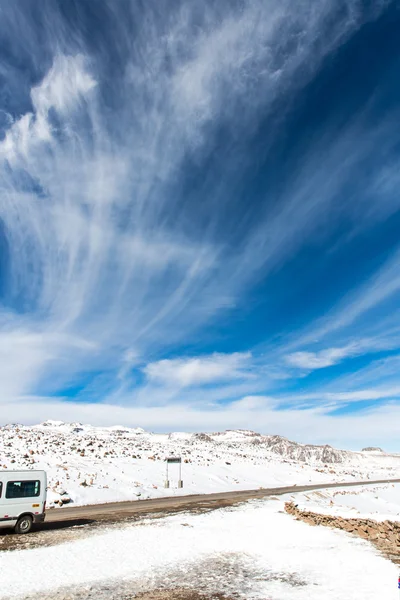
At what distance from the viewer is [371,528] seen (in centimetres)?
1892

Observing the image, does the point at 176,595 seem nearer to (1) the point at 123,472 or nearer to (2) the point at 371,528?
(2) the point at 371,528

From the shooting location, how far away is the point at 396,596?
10086 mm

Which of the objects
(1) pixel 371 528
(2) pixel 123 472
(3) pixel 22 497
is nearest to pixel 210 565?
(1) pixel 371 528

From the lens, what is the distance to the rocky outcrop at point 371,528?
629 inches

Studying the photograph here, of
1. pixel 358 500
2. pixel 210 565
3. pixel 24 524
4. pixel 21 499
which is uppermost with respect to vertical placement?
pixel 21 499

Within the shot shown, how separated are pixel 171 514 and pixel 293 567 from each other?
1460 centimetres

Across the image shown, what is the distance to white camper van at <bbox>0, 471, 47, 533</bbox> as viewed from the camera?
18.3 metres

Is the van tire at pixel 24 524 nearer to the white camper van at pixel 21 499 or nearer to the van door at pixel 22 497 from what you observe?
the white camper van at pixel 21 499

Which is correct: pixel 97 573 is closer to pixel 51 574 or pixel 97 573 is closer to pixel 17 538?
pixel 51 574

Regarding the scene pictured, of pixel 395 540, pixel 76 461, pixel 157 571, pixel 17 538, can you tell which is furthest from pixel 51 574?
pixel 76 461

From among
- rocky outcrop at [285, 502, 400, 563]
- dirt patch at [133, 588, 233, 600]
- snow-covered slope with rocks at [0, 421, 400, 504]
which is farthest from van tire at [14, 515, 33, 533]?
rocky outcrop at [285, 502, 400, 563]

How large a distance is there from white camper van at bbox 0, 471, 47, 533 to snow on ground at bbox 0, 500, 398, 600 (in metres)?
3.36

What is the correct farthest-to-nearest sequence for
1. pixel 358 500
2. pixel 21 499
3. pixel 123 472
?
pixel 123 472, pixel 358 500, pixel 21 499

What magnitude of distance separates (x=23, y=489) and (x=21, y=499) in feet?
1.44
